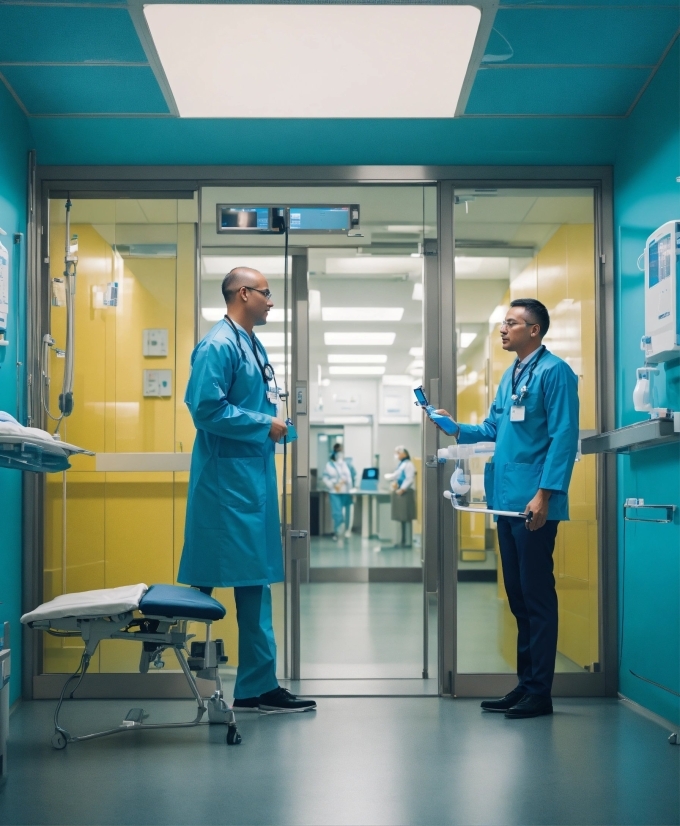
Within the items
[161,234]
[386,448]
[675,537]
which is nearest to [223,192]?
[161,234]

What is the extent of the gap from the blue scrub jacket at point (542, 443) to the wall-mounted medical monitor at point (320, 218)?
1.17m

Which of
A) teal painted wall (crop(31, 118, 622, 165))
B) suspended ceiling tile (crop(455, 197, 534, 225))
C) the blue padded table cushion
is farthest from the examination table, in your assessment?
suspended ceiling tile (crop(455, 197, 534, 225))

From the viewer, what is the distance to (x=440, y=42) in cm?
336

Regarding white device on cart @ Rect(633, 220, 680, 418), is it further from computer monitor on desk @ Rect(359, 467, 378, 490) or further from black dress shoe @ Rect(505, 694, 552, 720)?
computer monitor on desk @ Rect(359, 467, 378, 490)

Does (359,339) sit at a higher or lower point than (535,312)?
higher

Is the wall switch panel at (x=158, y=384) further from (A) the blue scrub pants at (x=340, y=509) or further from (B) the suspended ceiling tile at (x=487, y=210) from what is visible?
(A) the blue scrub pants at (x=340, y=509)

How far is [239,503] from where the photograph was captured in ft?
11.5

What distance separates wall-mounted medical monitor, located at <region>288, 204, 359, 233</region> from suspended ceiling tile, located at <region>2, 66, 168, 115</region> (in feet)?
2.50

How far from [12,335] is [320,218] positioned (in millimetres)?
1485

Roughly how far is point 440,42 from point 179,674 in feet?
9.25

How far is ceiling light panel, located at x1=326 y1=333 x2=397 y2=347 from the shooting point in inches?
361

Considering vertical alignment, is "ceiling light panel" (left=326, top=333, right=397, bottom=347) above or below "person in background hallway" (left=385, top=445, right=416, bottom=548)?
above

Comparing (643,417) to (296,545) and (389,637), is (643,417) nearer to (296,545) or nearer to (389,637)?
(296,545)

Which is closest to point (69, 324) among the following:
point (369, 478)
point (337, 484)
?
point (369, 478)
